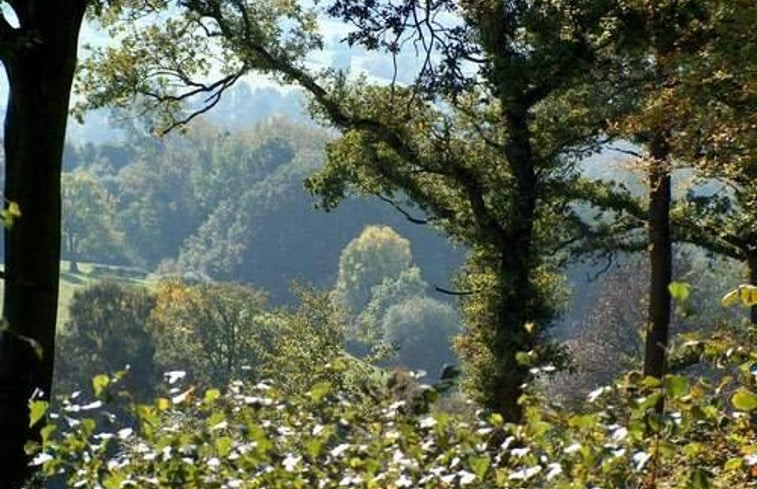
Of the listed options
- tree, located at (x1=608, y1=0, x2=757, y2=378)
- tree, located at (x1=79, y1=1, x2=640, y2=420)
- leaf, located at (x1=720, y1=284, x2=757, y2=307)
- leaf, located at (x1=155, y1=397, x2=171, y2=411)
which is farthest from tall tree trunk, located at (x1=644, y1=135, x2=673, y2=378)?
leaf, located at (x1=155, y1=397, x2=171, y2=411)

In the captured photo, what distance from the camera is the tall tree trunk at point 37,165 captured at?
6156 millimetres

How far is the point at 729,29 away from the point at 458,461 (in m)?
8.84

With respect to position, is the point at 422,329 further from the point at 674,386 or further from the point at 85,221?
the point at 674,386

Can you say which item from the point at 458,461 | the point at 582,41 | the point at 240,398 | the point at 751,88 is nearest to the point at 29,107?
the point at 240,398

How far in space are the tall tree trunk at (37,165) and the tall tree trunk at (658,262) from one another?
11.1 metres

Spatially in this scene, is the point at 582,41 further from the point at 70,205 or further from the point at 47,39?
the point at 70,205

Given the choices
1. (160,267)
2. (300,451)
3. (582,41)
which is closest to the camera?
(300,451)

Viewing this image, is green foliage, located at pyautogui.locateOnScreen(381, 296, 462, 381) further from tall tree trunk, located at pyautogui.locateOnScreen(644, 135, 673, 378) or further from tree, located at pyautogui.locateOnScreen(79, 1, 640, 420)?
tall tree trunk, located at pyautogui.locateOnScreen(644, 135, 673, 378)

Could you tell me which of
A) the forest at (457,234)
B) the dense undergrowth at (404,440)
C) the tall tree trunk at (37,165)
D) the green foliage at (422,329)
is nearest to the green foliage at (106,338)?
the forest at (457,234)

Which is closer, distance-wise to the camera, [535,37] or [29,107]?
[29,107]

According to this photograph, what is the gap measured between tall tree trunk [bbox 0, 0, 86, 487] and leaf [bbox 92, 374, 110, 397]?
2559 millimetres

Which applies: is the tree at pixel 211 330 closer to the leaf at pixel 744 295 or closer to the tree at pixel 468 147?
the tree at pixel 468 147

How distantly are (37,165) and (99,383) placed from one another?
287 centimetres

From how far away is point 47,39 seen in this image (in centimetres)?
620
